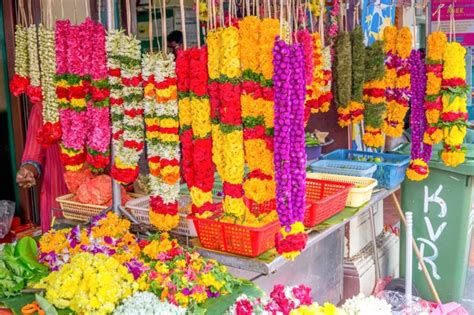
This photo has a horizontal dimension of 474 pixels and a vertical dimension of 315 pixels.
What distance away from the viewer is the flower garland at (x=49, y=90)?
290cm

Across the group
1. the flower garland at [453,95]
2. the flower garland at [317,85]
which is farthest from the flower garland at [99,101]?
the flower garland at [453,95]

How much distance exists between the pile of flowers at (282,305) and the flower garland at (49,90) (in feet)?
4.43

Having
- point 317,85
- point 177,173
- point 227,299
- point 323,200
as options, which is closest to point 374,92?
point 317,85

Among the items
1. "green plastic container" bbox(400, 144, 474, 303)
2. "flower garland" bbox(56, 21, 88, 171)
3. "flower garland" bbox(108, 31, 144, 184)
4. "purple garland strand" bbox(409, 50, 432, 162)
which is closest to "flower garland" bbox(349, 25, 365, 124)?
"purple garland strand" bbox(409, 50, 432, 162)

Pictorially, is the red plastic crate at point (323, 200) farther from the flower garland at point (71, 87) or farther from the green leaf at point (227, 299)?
the flower garland at point (71, 87)

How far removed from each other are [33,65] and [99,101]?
1.85 ft

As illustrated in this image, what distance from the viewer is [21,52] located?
3.10m

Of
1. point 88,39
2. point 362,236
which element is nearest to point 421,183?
point 362,236

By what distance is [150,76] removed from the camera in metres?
2.60

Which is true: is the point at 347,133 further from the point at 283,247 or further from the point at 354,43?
the point at 283,247

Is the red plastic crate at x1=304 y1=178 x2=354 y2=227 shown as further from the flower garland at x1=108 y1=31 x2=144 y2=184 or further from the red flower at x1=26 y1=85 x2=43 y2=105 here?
the red flower at x1=26 y1=85 x2=43 y2=105

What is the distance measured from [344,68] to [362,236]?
1.54 meters

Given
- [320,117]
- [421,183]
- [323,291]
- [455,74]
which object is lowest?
[323,291]

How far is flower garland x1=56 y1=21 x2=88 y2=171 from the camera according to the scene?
2764 millimetres
